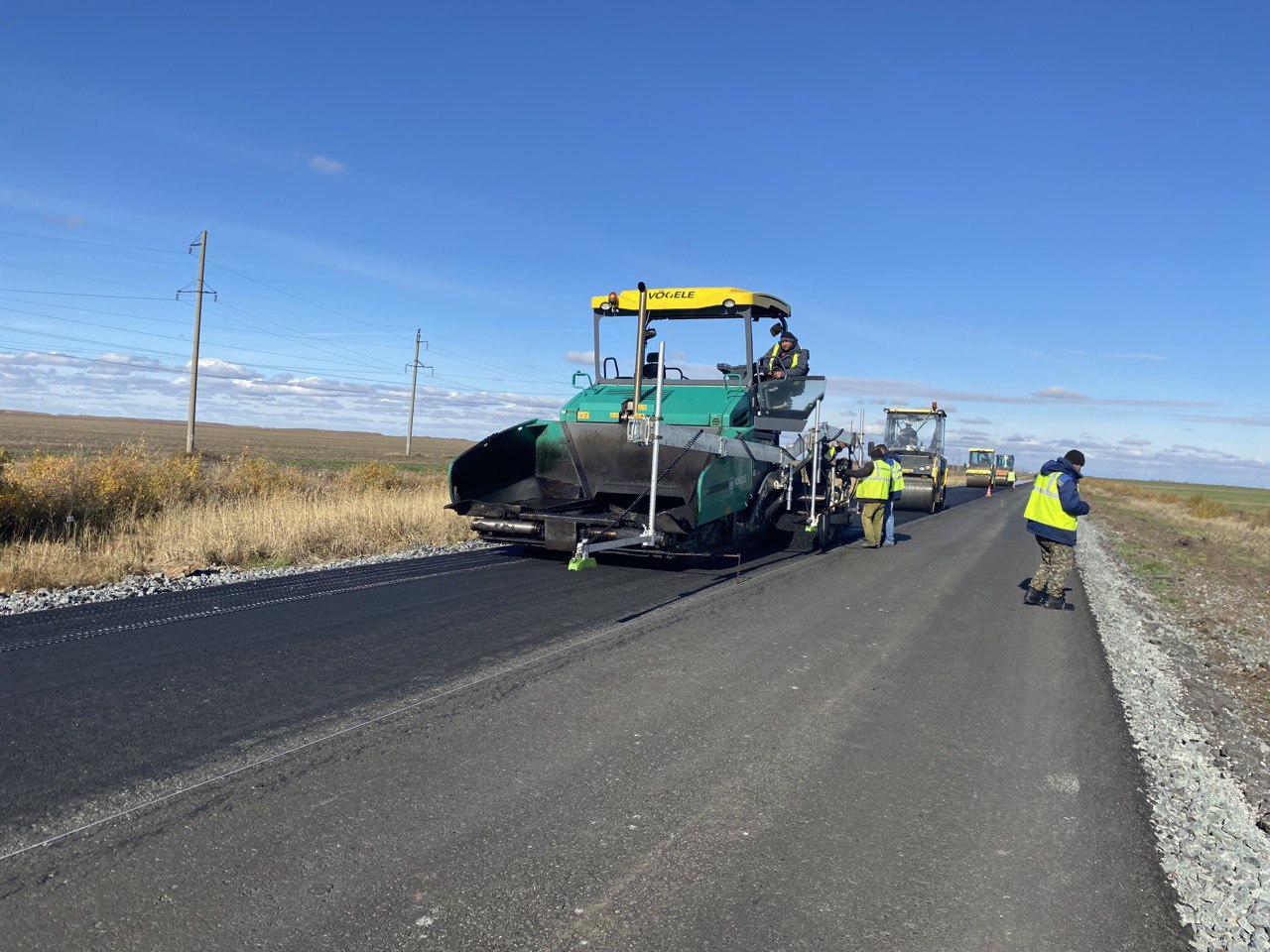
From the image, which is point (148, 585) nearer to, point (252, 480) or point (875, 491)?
point (252, 480)

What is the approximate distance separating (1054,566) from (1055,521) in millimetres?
478

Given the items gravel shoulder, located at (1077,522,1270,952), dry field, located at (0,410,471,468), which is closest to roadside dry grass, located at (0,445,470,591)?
dry field, located at (0,410,471,468)

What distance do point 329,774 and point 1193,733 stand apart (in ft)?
15.0

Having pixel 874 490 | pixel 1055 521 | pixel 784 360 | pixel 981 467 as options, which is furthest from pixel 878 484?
pixel 981 467

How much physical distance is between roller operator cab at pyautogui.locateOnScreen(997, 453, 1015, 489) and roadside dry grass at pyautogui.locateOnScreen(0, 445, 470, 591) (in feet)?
137

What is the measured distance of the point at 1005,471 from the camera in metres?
50.8

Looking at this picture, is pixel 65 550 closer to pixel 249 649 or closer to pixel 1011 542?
pixel 249 649

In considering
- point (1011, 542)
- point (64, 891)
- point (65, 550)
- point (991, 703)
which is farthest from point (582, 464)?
point (1011, 542)

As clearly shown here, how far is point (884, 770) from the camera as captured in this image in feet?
13.2

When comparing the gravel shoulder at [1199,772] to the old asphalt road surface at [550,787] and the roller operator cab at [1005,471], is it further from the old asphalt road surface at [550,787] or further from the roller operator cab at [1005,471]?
the roller operator cab at [1005,471]

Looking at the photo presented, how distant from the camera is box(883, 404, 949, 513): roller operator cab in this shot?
24.2 meters

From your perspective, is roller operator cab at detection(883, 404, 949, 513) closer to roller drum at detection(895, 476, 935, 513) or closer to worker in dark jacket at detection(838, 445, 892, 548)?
roller drum at detection(895, 476, 935, 513)

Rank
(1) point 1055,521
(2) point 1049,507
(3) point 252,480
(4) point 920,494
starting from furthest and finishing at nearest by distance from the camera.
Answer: (4) point 920,494, (3) point 252,480, (2) point 1049,507, (1) point 1055,521

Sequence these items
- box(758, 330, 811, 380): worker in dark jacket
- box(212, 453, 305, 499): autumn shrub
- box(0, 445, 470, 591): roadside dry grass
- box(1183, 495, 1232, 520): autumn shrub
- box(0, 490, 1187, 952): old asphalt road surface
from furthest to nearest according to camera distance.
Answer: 1. box(1183, 495, 1232, 520): autumn shrub
2. box(212, 453, 305, 499): autumn shrub
3. box(758, 330, 811, 380): worker in dark jacket
4. box(0, 445, 470, 591): roadside dry grass
5. box(0, 490, 1187, 952): old asphalt road surface
